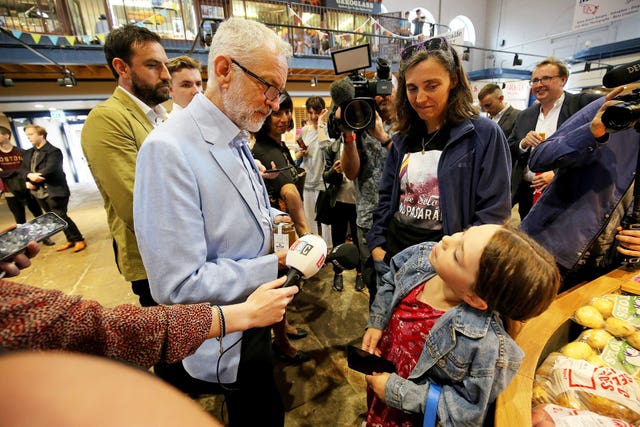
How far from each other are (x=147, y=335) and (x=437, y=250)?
87 centimetres

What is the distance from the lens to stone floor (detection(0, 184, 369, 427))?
1.81m

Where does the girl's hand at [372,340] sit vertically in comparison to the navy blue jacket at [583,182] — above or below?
below

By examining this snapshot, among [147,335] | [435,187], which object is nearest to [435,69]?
[435,187]

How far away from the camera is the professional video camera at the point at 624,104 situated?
3.53ft

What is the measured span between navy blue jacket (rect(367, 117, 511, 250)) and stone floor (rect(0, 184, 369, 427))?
1321 millimetres

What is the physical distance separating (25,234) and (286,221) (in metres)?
0.90

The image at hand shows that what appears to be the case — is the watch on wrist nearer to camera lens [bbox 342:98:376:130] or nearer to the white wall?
camera lens [bbox 342:98:376:130]

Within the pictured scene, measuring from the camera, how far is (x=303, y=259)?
0.95 metres

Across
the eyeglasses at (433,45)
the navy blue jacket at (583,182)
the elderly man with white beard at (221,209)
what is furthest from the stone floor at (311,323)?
the eyeglasses at (433,45)

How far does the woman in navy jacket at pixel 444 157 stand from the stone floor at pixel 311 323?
100 cm

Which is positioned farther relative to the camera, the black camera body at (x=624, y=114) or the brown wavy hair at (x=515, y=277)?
the black camera body at (x=624, y=114)

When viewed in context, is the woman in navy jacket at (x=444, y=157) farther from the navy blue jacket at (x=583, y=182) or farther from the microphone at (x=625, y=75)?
the microphone at (x=625, y=75)

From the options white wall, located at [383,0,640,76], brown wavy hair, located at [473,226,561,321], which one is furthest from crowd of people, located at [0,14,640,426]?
white wall, located at [383,0,640,76]

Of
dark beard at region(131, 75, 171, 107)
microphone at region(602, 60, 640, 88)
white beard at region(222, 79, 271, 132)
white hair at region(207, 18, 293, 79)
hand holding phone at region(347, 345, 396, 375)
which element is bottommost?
hand holding phone at region(347, 345, 396, 375)
